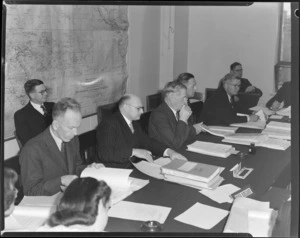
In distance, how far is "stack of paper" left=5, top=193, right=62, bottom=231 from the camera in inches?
49.7

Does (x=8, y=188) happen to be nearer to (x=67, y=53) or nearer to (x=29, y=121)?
(x=29, y=121)

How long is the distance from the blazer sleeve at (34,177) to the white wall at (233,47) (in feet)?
2.36

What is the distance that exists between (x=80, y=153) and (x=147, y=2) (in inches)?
28.4

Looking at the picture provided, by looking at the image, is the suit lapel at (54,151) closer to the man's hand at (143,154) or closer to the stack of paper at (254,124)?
the man's hand at (143,154)

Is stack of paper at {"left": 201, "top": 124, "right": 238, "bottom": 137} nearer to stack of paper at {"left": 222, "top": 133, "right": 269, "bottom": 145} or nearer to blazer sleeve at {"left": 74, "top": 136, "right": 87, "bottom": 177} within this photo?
stack of paper at {"left": 222, "top": 133, "right": 269, "bottom": 145}

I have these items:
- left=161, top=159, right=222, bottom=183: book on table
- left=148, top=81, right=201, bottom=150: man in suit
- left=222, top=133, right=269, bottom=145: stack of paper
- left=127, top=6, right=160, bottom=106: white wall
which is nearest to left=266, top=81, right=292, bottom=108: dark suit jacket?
left=127, top=6, right=160, bottom=106: white wall

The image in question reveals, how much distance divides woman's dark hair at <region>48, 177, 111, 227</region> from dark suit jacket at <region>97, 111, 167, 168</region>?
1.88 feet

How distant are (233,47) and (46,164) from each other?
0.92 m

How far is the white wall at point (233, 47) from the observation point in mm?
1411

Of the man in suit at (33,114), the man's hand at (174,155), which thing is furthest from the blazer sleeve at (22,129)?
the man's hand at (174,155)

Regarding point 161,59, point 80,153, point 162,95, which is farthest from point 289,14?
point 80,153

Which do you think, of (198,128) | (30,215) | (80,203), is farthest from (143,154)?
(80,203)

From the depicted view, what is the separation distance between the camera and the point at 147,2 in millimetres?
1193

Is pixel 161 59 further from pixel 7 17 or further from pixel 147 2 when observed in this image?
pixel 7 17
